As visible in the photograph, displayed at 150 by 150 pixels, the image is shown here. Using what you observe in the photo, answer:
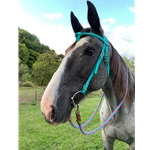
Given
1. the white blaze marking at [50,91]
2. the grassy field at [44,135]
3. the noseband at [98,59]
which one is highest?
the noseband at [98,59]

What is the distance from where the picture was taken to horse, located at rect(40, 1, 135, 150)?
0.55 meters

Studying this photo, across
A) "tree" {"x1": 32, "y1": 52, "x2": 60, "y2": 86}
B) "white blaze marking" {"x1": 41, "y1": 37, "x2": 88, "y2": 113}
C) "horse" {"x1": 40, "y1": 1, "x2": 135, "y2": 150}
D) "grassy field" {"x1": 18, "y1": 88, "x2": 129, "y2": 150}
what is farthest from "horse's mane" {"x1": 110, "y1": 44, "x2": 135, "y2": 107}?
"tree" {"x1": 32, "y1": 52, "x2": 60, "y2": 86}

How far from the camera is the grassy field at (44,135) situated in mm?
1661

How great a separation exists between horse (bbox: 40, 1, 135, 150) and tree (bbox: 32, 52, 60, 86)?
41.1 inches

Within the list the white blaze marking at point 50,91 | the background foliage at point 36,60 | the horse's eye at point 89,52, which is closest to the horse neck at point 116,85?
the horse's eye at point 89,52

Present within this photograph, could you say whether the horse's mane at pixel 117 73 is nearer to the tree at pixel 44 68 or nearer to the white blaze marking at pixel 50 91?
the white blaze marking at pixel 50 91

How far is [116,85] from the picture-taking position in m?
0.77

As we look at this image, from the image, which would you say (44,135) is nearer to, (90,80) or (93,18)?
(90,80)

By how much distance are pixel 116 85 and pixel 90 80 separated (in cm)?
20

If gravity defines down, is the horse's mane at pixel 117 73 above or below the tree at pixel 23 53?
→ below

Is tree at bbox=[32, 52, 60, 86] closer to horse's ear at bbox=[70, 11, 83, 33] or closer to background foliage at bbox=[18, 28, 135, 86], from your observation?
background foliage at bbox=[18, 28, 135, 86]

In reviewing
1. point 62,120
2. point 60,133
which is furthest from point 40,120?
point 62,120
